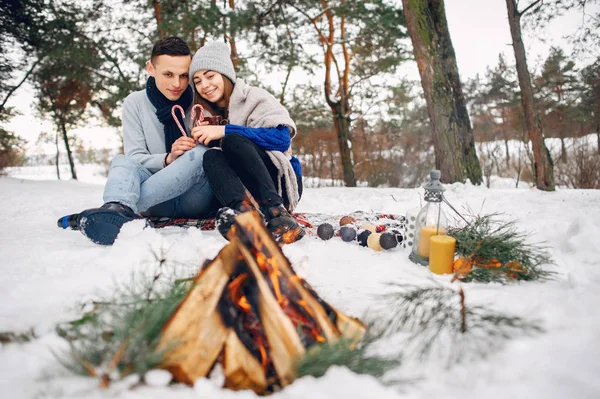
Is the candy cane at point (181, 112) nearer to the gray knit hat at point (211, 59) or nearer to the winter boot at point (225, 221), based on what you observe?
the gray knit hat at point (211, 59)

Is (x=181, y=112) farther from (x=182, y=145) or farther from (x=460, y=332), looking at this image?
(x=460, y=332)

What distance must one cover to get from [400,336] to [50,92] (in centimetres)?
1455

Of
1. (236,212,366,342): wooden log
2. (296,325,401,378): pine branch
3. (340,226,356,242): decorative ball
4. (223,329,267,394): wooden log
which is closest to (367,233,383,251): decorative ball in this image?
(340,226,356,242): decorative ball

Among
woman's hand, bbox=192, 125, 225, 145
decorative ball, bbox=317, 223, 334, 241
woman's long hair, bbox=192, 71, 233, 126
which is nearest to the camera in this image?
decorative ball, bbox=317, 223, 334, 241

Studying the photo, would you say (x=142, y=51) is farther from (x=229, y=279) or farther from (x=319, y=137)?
(x=229, y=279)

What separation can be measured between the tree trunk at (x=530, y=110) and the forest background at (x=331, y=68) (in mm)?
20

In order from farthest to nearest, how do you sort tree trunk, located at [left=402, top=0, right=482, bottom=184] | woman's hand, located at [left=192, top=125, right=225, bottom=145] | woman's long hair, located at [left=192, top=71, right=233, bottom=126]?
tree trunk, located at [left=402, top=0, right=482, bottom=184], woman's long hair, located at [left=192, top=71, right=233, bottom=126], woman's hand, located at [left=192, top=125, right=225, bottom=145]

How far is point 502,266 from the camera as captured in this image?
4.33 ft

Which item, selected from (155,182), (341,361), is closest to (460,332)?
(341,361)

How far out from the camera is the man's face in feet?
7.50

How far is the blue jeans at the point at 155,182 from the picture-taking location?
1966 mm

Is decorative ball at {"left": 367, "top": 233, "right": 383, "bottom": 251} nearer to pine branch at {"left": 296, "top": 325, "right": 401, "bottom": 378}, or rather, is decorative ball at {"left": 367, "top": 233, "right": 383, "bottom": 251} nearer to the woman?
the woman

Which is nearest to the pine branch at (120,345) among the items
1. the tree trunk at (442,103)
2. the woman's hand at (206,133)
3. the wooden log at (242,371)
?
the wooden log at (242,371)

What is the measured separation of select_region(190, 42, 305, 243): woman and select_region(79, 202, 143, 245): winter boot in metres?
0.53
